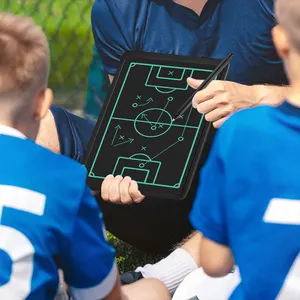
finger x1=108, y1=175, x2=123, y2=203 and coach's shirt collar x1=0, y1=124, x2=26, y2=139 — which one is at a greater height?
coach's shirt collar x1=0, y1=124, x2=26, y2=139

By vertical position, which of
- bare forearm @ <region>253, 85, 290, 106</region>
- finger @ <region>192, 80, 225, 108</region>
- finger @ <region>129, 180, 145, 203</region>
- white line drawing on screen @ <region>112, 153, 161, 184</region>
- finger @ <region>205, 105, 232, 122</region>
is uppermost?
bare forearm @ <region>253, 85, 290, 106</region>

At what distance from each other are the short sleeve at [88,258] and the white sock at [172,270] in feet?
2.54

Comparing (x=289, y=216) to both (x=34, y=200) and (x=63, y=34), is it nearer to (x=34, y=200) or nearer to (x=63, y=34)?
(x=34, y=200)

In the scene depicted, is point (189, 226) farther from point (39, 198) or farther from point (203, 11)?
point (39, 198)

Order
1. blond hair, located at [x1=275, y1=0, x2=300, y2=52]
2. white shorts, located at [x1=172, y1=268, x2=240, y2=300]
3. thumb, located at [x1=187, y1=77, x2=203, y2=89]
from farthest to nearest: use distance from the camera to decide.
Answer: thumb, located at [x1=187, y1=77, x2=203, y2=89], white shorts, located at [x1=172, y1=268, x2=240, y2=300], blond hair, located at [x1=275, y1=0, x2=300, y2=52]

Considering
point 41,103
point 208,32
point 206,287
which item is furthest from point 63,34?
point 41,103

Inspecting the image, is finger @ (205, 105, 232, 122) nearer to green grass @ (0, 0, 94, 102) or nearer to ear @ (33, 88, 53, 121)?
ear @ (33, 88, 53, 121)

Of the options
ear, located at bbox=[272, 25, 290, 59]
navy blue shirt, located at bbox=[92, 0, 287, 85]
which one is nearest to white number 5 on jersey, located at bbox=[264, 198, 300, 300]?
ear, located at bbox=[272, 25, 290, 59]

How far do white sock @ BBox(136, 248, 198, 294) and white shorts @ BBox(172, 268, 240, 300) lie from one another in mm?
143

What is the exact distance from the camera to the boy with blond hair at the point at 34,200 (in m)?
1.92

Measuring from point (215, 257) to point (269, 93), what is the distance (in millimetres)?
1225

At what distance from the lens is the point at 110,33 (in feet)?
11.0

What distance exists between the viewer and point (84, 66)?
410 cm

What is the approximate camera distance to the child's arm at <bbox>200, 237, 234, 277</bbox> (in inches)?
77.9
